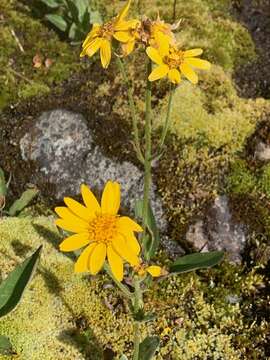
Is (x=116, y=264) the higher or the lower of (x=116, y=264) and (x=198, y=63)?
the lower

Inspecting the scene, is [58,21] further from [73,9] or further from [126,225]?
[126,225]

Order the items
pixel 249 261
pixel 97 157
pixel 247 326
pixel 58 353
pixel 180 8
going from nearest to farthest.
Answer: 1. pixel 58 353
2. pixel 247 326
3. pixel 249 261
4. pixel 97 157
5. pixel 180 8

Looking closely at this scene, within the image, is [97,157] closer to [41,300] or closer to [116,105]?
[116,105]

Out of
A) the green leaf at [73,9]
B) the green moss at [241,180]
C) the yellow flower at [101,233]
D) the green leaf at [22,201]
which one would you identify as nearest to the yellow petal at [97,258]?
the yellow flower at [101,233]

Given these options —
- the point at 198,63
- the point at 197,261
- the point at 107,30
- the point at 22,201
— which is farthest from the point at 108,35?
the point at 22,201

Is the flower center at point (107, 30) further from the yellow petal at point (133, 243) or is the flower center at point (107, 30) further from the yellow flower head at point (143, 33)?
the yellow petal at point (133, 243)

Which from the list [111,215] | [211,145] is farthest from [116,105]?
[111,215]

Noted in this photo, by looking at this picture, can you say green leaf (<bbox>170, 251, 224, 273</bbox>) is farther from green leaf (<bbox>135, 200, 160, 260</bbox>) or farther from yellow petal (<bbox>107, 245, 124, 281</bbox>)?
yellow petal (<bbox>107, 245, 124, 281</bbox>)
